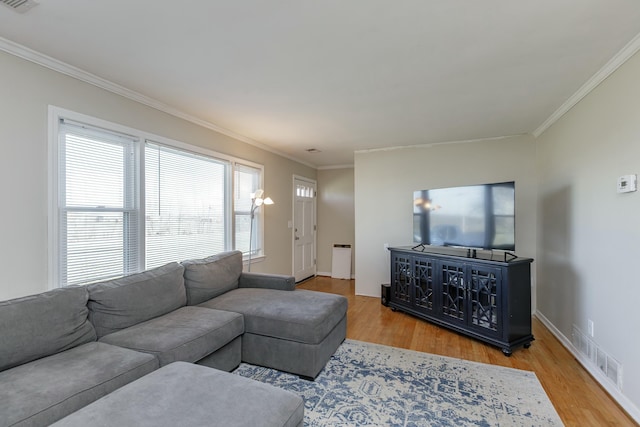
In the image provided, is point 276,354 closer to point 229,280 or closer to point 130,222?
point 229,280

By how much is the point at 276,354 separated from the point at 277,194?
9.73 ft

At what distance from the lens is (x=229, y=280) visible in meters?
3.19

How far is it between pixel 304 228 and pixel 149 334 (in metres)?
4.03

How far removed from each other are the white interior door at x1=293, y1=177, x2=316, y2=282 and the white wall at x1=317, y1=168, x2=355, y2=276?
19 centimetres

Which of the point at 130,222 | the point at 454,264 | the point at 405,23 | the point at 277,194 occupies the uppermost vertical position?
the point at 405,23

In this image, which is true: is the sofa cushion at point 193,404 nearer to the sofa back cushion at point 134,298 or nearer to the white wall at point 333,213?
the sofa back cushion at point 134,298

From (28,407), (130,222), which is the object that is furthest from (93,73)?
(28,407)

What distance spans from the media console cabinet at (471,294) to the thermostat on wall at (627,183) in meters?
1.06

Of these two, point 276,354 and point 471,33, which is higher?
point 471,33

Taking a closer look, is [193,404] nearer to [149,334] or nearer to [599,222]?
[149,334]

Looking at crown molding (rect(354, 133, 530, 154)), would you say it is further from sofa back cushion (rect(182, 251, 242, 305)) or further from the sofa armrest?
sofa back cushion (rect(182, 251, 242, 305))

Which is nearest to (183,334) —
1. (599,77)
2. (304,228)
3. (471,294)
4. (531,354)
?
(471,294)

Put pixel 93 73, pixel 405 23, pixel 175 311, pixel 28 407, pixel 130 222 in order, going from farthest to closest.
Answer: pixel 130 222, pixel 175 311, pixel 93 73, pixel 405 23, pixel 28 407

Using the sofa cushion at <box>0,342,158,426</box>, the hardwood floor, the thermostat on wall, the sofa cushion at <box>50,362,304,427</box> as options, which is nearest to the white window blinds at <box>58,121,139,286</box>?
the sofa cushion at <box>0,342,158,426</box>
